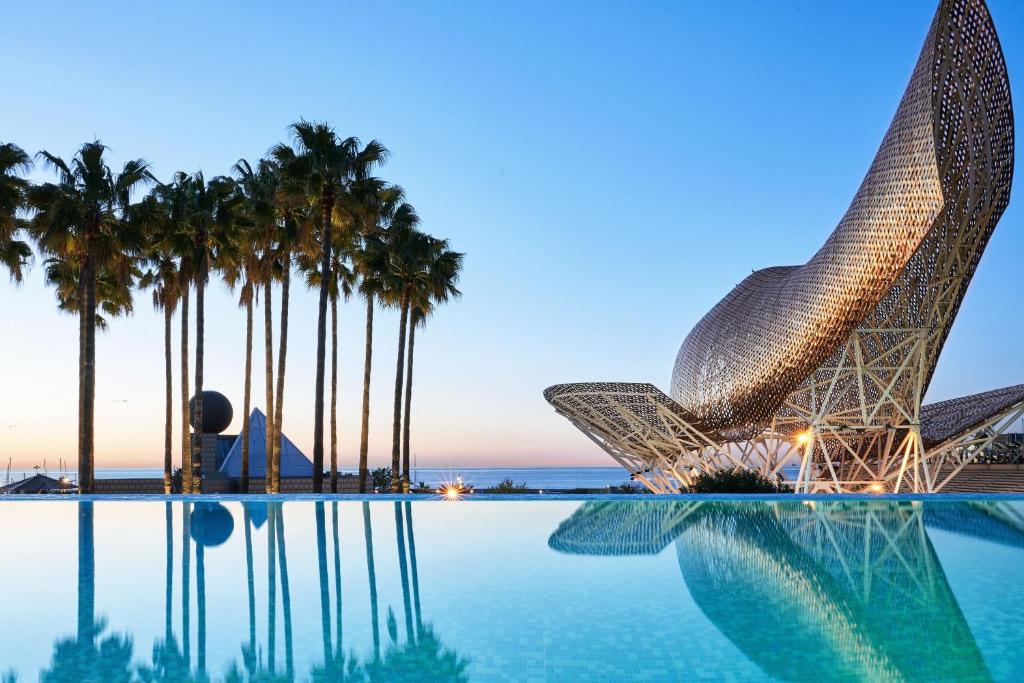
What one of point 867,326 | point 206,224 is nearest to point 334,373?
point 206,224

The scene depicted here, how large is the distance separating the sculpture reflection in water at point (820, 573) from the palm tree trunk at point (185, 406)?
45.3 ft

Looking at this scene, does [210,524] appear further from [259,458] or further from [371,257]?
[259,458]

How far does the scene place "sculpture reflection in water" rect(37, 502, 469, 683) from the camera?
7207mm

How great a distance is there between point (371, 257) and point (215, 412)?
2062 centimetres

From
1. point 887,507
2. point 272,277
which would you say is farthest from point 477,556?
point 272,277

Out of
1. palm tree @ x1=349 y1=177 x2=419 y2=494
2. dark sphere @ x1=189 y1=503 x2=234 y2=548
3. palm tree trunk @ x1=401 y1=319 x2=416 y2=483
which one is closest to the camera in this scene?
dark sphere @ x1=189 y1=503 x2=234 y2=548

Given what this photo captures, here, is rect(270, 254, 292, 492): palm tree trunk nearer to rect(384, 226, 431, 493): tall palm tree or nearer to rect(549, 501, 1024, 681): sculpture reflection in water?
rect(384, 226, 431, 493): tall palm tree

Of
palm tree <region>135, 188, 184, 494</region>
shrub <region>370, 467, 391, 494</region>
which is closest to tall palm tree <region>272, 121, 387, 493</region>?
palm tree <region>135, 188, 184, 494</region>

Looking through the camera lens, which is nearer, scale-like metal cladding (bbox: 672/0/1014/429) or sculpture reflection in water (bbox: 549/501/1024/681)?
sculpture reflection in water (bbox: 549/501/1024/681)

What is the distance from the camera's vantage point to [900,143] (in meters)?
22.8

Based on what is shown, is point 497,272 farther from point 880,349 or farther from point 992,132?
point 992,132

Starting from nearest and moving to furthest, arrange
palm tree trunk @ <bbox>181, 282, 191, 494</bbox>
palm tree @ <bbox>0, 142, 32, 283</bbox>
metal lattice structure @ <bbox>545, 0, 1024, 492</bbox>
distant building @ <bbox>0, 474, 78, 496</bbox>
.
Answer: metal lattice structure @ <bbox>545, 0, 1024, 492</bbox>
palm tree @ <bbox>0, 142, 32, 283</bbox>
palm tree trunk @ <bbox>181, 282, 191, 494</bbox>
distant building @ <bbox>0, 474, 78, 496</bbox>

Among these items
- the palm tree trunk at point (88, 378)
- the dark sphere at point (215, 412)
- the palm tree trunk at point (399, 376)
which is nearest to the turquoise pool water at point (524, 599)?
the palm tree trunk at point (88, 378)

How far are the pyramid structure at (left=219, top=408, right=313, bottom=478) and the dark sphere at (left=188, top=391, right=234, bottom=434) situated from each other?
2080 millimetres
